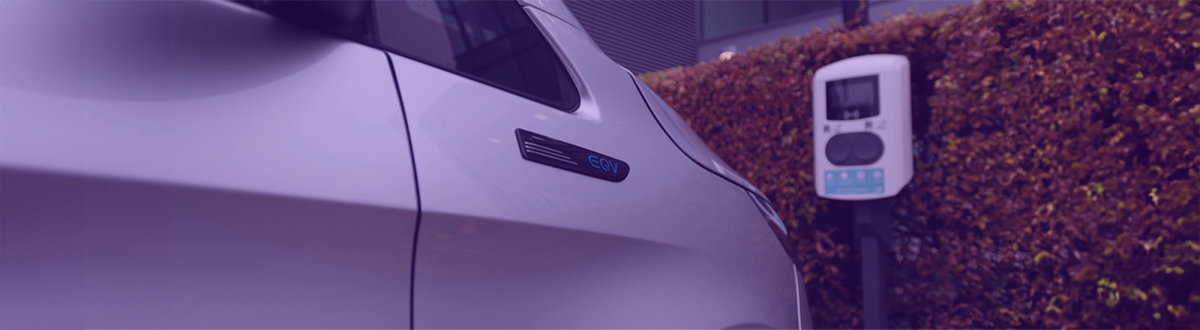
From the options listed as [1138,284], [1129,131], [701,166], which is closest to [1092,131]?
[1129,131]

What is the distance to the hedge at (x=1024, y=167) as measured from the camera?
2.40 metres

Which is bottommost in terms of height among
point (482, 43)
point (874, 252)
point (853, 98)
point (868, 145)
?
point (874, 252)

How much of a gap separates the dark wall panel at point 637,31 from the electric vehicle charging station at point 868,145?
4.20m

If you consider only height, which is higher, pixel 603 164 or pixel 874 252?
pixel 603 164

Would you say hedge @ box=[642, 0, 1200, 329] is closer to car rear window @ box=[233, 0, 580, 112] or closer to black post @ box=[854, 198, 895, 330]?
black post @ box=[854, 198, 895, 330]

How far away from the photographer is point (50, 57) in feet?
1.96

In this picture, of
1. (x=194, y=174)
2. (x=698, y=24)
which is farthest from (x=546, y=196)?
(x=698, y=24)

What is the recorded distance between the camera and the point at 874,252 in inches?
112

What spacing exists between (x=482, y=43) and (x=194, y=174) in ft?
1.78

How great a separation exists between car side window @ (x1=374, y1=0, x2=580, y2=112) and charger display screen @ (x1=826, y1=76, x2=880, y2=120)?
6.71 feet

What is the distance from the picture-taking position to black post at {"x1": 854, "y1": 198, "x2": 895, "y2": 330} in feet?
9.32

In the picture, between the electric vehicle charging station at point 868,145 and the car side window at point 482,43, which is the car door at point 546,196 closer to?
the car side window at point 482,43

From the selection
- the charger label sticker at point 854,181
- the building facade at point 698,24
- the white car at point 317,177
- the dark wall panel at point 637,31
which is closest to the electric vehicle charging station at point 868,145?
the charger label sticker at point 854,181

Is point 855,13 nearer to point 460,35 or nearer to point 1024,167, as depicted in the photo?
point 1024,167
